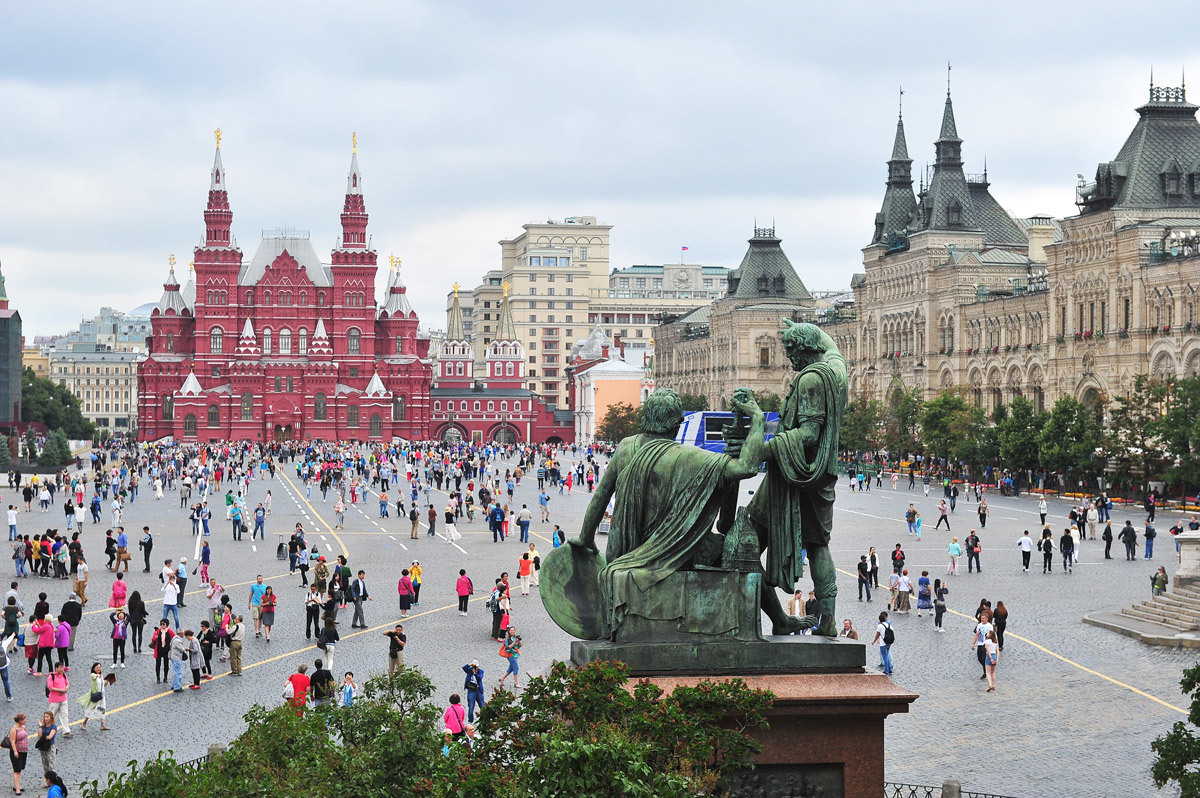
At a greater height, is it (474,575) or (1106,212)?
(1106,212)

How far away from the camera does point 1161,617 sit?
24531 mm

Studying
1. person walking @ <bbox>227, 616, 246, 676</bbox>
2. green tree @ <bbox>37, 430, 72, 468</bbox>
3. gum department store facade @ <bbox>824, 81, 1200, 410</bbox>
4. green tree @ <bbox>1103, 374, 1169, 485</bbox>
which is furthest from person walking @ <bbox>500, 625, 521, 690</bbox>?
green tree @ <bbox>37, 430, 72, 468</bbox>

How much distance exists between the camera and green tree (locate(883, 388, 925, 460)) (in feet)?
245

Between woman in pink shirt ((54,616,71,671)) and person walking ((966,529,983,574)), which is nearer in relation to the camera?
woman in pink shirt ((54,616,71,671))

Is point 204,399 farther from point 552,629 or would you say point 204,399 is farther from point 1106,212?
point 552,629

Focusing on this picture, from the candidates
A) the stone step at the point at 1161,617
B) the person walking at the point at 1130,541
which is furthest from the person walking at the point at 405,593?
the person walking at the point at 1130,541

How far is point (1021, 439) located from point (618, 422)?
6505cm

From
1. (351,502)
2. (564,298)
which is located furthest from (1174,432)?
(564,298)

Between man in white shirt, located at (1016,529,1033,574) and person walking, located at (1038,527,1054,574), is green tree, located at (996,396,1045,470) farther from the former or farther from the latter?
man in white shirt, located at (1016,529,1033,574)

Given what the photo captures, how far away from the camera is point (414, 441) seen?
126m

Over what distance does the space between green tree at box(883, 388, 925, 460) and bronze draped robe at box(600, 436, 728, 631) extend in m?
64.9

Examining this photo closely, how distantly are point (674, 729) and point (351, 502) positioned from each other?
51229 millimetres

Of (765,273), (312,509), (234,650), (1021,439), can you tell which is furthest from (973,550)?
(765,273)

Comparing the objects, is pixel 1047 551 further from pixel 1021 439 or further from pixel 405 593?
pixel 1021 439
